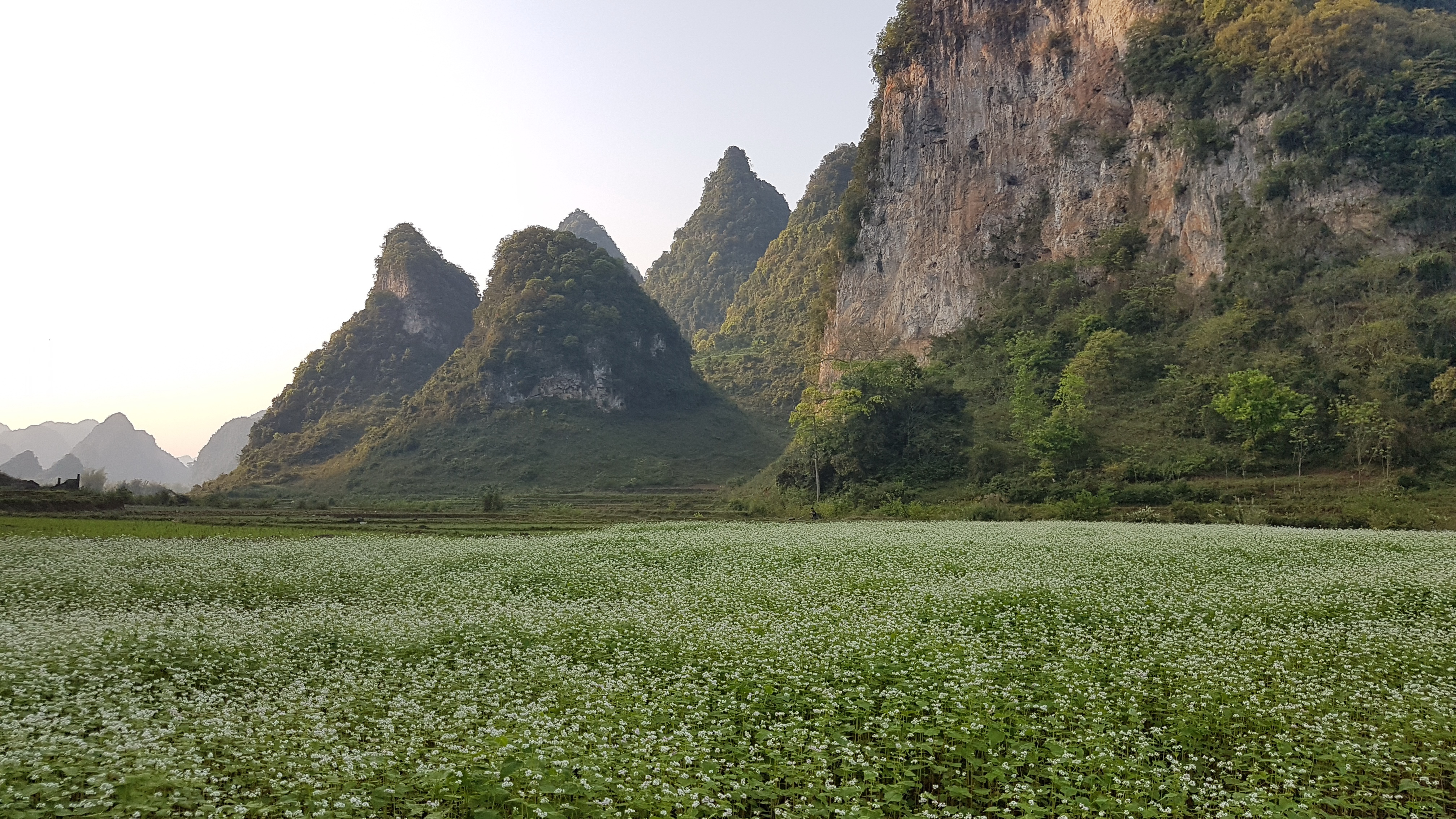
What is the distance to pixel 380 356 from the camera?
13700cm

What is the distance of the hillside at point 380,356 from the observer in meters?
119

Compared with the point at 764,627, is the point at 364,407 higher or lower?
higher

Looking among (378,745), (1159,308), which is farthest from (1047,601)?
(1159,308)

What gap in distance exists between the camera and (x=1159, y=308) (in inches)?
A: 2352

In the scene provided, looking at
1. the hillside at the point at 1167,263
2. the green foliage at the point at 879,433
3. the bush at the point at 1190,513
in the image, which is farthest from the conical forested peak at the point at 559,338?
the bush at the point at 1190,513

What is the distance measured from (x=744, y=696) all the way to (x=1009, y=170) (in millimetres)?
77703

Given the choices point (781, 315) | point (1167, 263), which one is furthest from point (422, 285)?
point (1167, 263)

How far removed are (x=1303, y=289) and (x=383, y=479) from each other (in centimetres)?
9222

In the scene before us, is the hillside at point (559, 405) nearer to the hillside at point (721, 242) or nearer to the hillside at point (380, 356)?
the hillside at point (380, 356)

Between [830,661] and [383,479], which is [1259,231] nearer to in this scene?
[830,661]

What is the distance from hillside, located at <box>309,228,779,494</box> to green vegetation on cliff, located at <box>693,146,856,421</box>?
739 centimetres

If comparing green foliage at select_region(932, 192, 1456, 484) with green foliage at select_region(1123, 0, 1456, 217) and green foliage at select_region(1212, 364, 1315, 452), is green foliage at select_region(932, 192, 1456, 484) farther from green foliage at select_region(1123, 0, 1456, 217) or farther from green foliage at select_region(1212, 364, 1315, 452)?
green foliage at select_region(1123, 0, 1456, 217)

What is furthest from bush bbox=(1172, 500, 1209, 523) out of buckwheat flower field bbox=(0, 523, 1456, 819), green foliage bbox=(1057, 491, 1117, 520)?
buckwheat flower field bbox=(0, 523, 1456, 819)

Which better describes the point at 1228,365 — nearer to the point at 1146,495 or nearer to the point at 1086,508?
the point at 1146,495
